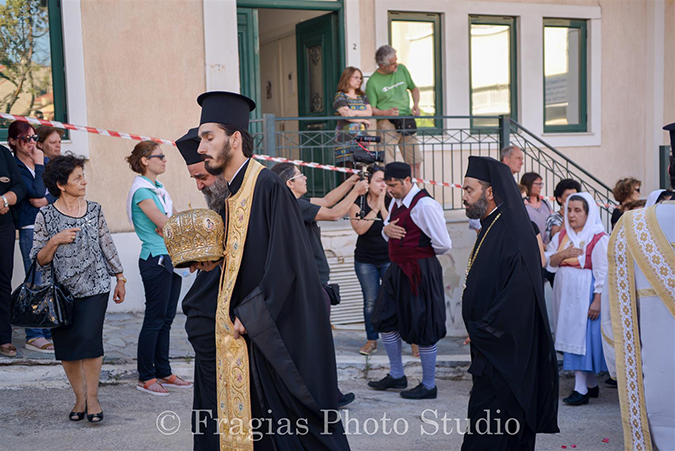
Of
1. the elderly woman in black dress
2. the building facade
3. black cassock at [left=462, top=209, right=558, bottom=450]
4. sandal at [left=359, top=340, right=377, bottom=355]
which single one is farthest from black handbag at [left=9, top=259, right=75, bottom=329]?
the building facade

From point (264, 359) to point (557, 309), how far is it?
397 centimetres

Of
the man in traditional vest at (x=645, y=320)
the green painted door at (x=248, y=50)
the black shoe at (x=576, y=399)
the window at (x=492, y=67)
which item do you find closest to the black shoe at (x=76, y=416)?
the man in traditional vest at (x=645, y=320)

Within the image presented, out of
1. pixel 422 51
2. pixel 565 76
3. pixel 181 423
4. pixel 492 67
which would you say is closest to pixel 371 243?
pixel 181 423

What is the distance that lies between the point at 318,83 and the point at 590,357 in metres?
6.19

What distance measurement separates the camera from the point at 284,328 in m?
3.57

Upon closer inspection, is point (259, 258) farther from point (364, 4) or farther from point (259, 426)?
point (364, 4)

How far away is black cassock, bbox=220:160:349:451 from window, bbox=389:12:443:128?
768 centimetres

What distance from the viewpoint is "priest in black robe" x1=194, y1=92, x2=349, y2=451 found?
351 centimetres

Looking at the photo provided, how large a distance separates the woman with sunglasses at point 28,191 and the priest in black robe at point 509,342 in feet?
13.2

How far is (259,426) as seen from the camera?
362cm

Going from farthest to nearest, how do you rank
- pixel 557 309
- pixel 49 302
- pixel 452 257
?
pixel 452 257
pixel 557 309
pixel 49 302

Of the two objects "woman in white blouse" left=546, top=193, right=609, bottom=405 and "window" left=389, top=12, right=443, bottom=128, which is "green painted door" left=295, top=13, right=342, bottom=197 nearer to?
"window" left=389, top=12, right=443, bottom=128

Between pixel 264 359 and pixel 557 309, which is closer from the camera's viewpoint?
pixel 264 359

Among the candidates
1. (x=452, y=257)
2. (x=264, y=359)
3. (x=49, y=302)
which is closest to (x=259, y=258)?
(x=264, y=359)
